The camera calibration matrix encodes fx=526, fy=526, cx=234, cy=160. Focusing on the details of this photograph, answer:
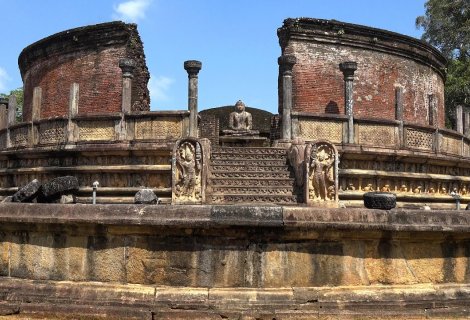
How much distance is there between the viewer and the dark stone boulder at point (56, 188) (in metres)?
9.71

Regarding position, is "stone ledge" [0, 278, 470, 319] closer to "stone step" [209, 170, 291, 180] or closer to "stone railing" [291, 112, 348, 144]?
"stone step" [209, 170, 291, 180]

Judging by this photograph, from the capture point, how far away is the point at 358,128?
12781 millimetres

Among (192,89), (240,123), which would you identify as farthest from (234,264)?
(240,123)

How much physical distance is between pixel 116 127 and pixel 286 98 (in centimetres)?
410

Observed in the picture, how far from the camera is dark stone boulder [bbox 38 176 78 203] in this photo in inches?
382

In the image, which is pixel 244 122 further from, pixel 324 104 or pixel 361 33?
pixel 361 33

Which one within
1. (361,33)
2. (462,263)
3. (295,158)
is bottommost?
(462,263)

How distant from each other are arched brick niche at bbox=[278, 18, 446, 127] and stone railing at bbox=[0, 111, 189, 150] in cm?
672

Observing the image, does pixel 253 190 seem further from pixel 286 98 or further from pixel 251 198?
pixel 286 98

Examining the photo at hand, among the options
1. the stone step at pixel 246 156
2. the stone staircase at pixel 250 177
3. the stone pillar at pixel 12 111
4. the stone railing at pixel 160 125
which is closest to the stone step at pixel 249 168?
the stone staircase at pixel 250 177

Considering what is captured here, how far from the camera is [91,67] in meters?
18.3

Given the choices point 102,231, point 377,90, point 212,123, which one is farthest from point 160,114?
point 377,90

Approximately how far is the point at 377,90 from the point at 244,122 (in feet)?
17.6

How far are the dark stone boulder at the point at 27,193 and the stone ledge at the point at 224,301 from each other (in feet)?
14.6
